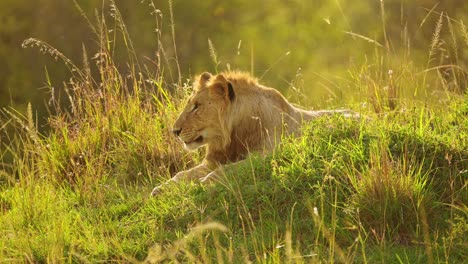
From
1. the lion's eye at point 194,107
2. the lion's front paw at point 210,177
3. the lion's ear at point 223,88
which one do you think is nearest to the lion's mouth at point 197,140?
the lion's eye at point 194,107

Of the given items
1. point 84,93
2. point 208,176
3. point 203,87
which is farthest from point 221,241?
point 84,93

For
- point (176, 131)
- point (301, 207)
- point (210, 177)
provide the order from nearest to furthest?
1. point (301, 207)
2. point (210, 177)
3. point (176, 131)

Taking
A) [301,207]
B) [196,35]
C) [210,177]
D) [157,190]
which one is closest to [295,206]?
[301,207]

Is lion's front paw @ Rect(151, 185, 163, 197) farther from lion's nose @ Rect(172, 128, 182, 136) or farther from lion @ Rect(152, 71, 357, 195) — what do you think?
lion's nose @ Rect(172, 128, 182, 136)

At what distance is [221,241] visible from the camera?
4.83m

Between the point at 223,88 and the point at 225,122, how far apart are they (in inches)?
9.1

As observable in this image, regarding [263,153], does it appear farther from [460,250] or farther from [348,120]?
[460,250]

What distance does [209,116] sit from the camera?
618cm

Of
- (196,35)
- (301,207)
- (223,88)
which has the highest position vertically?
(223,88)

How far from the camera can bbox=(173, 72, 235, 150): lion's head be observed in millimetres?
6156

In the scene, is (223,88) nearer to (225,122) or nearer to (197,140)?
Answer: (225,122)

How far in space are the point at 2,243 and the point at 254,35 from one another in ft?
41.1

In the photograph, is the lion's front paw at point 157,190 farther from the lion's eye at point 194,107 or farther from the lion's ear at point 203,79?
the lion's ear at point 203,79

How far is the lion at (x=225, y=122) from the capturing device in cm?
615
